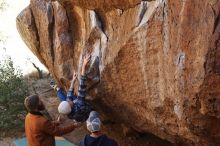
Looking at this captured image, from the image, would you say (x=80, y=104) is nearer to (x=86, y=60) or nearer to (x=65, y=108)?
(x=65, y=108)

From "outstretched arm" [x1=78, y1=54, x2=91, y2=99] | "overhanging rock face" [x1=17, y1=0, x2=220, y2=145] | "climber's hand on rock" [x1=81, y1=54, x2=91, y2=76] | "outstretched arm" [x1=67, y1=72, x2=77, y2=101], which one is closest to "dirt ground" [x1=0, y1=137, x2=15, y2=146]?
"overhanging rock face" [x1=17, y1=0, x2=220, y2=145]

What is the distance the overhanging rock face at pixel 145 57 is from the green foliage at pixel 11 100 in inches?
90.1

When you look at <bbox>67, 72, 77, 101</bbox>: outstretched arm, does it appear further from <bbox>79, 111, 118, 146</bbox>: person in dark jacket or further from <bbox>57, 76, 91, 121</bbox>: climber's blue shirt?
<bbox>79, 111, 118, 146</bbox>: person in dark jacket

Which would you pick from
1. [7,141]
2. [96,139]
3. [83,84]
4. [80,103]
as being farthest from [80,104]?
[7,141]

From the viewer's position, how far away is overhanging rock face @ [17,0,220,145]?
584 cm

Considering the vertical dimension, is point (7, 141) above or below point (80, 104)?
below

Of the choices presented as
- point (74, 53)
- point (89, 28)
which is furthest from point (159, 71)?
point (74, 53)

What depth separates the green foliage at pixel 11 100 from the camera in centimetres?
1138

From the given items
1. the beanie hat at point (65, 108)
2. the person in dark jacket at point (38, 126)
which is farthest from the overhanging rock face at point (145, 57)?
the person in dark jacket at point (38, 126)

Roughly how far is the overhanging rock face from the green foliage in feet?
7.51

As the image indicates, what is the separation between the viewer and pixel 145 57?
274 inches

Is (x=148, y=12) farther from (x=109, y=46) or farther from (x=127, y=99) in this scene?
(x=127, y=99)

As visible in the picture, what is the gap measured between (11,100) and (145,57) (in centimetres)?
552

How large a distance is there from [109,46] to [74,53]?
4.74 feet
